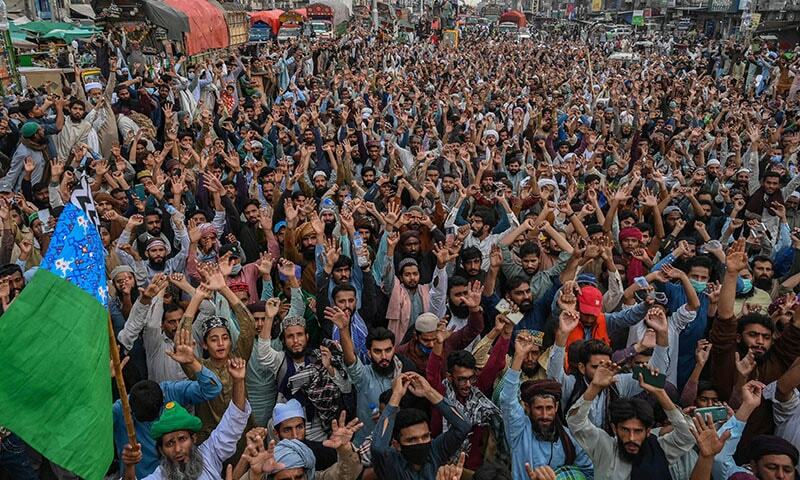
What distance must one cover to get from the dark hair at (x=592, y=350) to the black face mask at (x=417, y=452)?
105 cm

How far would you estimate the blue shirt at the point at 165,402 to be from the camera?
305 cm

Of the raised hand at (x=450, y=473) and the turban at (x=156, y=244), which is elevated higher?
the turban at (x=156, y=244)

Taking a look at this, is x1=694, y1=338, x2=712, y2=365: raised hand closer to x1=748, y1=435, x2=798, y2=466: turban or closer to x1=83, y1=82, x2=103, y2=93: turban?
x1=748, y1=435, x2=798, y2=466: turban

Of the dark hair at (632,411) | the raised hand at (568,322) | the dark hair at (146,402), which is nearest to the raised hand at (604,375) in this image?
the dark hair at (632,411)

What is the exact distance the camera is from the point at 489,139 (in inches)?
356

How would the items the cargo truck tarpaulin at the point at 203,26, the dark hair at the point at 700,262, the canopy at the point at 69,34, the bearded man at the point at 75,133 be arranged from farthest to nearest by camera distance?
the cargo truck tarpaulin at the point at 203,26
the canopy at the point at 69,34
the bearded man at the point at 75,133
the dark hair at the point at 700,262

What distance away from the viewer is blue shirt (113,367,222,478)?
3.05 meters

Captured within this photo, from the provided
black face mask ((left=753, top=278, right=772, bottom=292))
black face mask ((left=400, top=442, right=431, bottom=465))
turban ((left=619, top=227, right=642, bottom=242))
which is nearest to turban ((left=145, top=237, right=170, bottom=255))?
black face mask ((left=400, top=442, right=431, bottom=465))

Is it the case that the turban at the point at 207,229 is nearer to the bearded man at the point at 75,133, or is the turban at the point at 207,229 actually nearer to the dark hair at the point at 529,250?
the dark hair at the point at 529,250

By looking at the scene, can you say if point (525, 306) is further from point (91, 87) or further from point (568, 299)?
point (91, 87)

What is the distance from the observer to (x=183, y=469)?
110 inches

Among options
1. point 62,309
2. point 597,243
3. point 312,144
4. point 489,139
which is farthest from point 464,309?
point 489,139

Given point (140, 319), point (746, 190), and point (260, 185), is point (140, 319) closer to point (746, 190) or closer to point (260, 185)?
point (260, 185)

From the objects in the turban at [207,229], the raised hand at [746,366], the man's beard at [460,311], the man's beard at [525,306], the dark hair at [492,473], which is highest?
the turban at [207,229]
